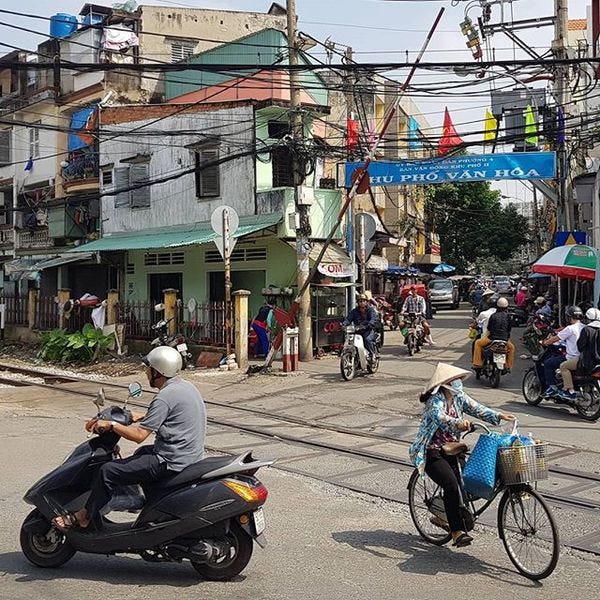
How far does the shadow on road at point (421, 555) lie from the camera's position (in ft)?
17.3

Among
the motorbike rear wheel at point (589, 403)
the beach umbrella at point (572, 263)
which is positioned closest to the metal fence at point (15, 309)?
the beach umbrella at point (572, 263)

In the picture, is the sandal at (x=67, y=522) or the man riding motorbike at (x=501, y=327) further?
the man riding motorbike at (x=501, y=327)

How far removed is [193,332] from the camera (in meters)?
19.4

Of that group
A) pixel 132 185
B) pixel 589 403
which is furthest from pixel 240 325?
pixel 132 185

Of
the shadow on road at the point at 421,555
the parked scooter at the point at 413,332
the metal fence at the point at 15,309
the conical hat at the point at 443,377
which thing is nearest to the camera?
the shadow on road at the point at 421,555

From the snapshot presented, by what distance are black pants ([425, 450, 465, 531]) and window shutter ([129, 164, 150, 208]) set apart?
2004cm

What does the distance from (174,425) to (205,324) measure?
1411 cm

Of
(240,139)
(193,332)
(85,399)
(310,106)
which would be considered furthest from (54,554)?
(240,139)

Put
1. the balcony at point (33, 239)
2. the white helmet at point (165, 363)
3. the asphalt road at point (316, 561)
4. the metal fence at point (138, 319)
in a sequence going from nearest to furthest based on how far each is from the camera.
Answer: the asphalt road at point (316, 561)
the white helmet at point (165, 363)
the metal fence at point (138, 319)
the balcony at point (33, 239)

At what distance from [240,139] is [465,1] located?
6825mm

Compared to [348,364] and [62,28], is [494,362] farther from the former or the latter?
[62,28]

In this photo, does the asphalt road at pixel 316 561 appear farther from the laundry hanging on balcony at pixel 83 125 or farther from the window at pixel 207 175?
the laundry hanging on balcony at pixel 83 125

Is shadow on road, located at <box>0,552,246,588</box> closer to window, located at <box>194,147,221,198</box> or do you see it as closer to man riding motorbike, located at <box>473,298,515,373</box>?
man riding motorbike, located at <box>473,298,515,373</box>

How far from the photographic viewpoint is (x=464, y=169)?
18.2m
